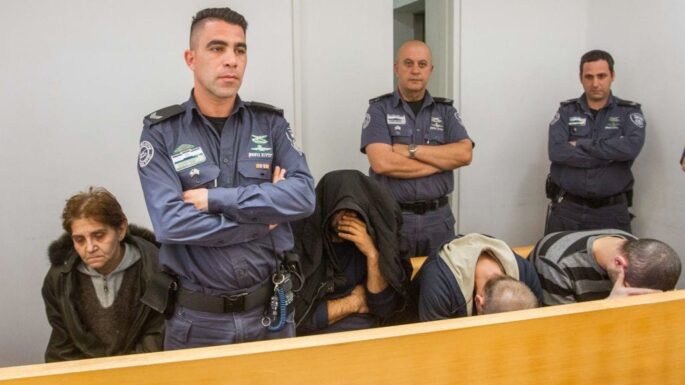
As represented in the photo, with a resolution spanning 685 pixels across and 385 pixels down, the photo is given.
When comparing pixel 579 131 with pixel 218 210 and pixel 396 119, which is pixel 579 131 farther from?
pixel 218 210

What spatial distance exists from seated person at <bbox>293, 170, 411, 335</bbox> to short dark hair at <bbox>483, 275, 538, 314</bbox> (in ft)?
1.26

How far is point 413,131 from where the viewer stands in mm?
3008

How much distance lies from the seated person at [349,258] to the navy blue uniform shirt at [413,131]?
35.1 inches

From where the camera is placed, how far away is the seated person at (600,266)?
174 cm

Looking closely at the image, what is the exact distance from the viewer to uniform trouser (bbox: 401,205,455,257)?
2.96 m

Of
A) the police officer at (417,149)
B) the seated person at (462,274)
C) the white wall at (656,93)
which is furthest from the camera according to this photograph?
the white wall at (656,93)

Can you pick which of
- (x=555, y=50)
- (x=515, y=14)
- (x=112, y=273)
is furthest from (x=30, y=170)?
(x=555, y=50)

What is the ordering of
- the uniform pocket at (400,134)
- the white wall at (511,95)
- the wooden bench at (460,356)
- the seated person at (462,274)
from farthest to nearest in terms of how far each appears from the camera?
the white wall at (511,95)
the uniform pocket at (400,134)
the seated person at (462,274)
the wooden bench at (460,356)

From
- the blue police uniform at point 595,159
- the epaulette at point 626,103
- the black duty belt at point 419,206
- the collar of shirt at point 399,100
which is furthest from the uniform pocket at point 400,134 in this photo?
the epaulette at point 626,103

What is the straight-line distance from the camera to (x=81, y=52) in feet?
9.30

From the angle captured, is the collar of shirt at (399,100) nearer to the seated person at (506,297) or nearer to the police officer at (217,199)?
the police officer at (217,199)

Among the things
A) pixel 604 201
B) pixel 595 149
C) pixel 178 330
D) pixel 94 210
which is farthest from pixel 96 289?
pixel 604 201

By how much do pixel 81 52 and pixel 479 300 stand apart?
7.78 ft

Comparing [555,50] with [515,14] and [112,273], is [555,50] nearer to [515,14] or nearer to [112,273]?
[515,14]
